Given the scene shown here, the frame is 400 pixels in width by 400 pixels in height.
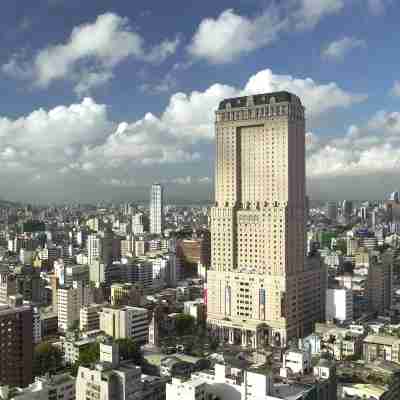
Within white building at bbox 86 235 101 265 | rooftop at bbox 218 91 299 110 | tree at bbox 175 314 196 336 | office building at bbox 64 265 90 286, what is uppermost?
rooftop at bbox 218 91 299 110

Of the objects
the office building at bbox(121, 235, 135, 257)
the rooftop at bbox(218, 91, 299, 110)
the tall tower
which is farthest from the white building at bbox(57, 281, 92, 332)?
the office building at bbox(121, 235, 135, 257)

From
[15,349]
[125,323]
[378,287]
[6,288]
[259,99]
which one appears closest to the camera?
[15,349]

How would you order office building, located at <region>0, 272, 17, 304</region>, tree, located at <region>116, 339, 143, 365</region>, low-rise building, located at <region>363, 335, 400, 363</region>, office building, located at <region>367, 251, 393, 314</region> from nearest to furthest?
tree, located at <region>116, 339, 143, 365</region> < low-rise building, located at <region>363, 335, 400, 363</region> < office building, located at <region>0, 272, 17, 304</region> < office building, located at <region>367, 251, 393, 314</region>

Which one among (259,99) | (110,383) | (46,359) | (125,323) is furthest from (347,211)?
(110,383)

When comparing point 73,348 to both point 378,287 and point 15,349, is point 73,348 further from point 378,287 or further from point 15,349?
point 378,287

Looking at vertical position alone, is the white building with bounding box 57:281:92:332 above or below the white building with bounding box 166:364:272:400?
below

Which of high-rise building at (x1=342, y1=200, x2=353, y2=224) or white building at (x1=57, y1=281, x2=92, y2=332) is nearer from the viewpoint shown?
white building at (x1=57, y1=281, x2=92, y2=332)

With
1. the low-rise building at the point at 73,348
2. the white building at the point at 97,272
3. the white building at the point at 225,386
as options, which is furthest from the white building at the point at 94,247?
the white building at the point at 225,386

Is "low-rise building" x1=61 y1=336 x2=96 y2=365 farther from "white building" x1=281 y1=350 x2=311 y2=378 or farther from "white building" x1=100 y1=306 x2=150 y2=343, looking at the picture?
"white building" x1=281 y1=350 x2=311 y2=378
